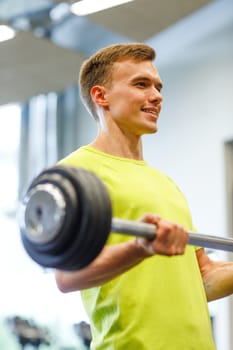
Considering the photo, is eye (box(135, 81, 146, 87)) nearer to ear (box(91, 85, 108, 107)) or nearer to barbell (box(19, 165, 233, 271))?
ear (box(91, 85, 108, 107))

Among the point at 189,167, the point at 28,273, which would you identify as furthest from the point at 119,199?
the point at 28,273

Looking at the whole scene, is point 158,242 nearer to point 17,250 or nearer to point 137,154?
point 137,154

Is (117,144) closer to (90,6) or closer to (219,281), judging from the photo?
(219,281)

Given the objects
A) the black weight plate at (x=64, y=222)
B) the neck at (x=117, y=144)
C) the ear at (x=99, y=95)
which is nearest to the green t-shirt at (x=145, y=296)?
the neck at (x=117, y=144)

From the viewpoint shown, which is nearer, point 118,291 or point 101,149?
point 118,291

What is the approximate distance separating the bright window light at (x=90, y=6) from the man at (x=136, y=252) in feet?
8.93

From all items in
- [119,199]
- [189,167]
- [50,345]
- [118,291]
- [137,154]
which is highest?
[189,167]

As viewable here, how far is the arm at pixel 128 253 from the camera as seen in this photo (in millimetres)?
1478

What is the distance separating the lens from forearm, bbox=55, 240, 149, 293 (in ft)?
5.00

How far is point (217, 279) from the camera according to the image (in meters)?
2.08

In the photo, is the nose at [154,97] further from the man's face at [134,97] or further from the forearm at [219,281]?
the forearm at [219,281]

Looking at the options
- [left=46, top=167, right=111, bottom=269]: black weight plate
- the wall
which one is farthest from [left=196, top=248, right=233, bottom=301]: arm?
the wall

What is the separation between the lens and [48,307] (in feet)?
17.6

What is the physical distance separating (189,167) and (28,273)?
139 centimetres
